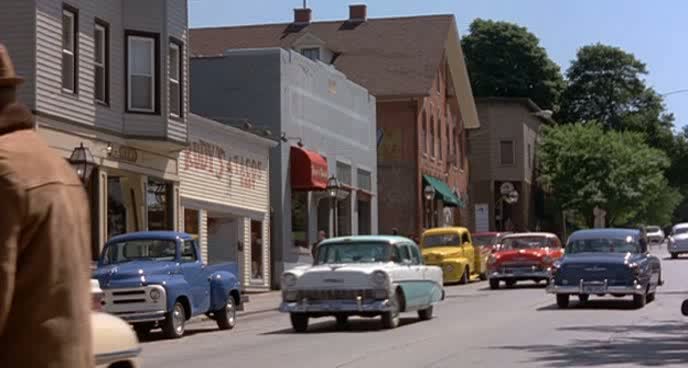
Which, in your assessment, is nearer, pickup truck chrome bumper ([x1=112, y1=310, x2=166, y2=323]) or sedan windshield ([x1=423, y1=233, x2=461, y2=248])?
pickup truck chrome bumper ([x1=112, y1=310, x2=166, y2=323])

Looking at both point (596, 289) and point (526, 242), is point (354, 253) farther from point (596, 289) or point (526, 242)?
point (526, 242)

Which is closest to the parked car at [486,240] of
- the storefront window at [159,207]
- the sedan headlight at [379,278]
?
the storefront window at [159,207]

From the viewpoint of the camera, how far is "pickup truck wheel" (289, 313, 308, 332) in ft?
72.7

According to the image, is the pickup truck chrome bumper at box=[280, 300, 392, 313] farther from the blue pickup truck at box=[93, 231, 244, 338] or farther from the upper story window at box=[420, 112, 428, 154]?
the upper story window at box=[420, 112, 428, 154]

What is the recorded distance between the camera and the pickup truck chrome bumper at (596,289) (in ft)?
85.9

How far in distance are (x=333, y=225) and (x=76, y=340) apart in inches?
1635

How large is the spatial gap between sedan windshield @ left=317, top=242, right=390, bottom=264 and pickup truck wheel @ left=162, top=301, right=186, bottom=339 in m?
2.58

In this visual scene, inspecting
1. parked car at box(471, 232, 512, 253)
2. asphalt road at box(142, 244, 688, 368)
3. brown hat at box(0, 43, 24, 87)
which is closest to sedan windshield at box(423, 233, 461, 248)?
parked car at box(471, 232, 512, 253)

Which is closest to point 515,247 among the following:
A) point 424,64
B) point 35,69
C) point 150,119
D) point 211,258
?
point 211,258

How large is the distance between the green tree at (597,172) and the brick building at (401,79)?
1328 centimetres

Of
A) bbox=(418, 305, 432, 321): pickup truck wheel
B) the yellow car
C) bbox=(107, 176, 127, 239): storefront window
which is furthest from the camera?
the yellow car

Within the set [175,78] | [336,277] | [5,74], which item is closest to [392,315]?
[336,277]

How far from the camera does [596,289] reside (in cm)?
2623

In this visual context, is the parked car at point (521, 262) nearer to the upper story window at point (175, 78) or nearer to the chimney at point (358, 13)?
the upper story window at point (175, 78)
